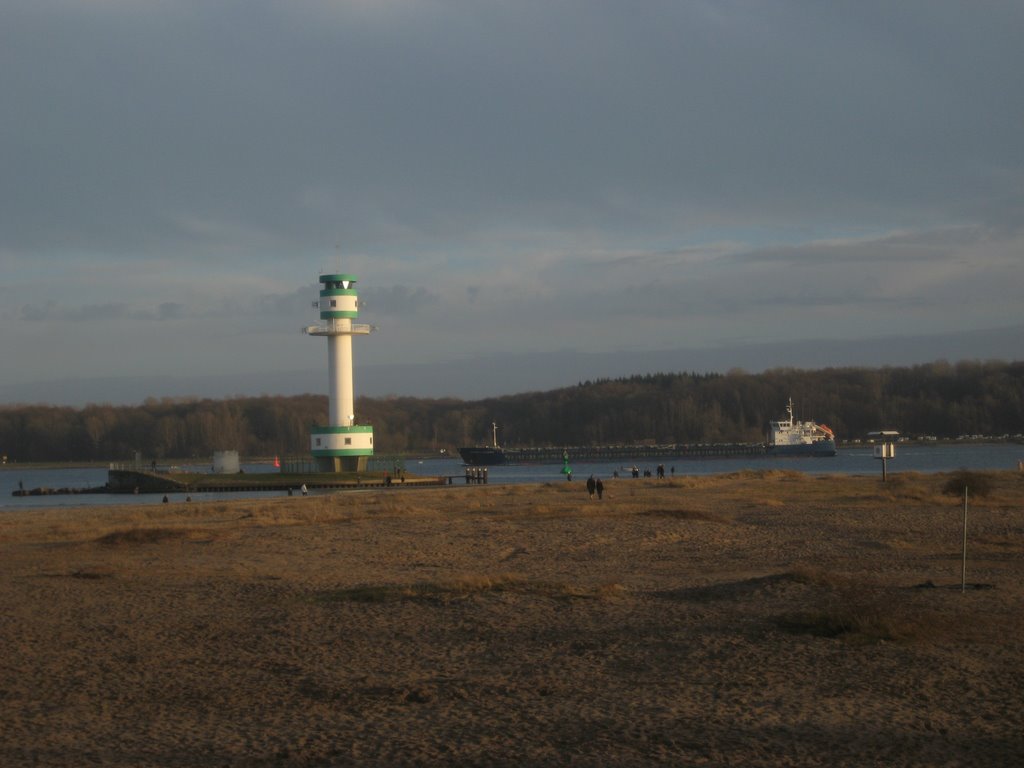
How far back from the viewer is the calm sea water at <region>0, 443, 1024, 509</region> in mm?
62125

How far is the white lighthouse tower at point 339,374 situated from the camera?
61062 millimetres

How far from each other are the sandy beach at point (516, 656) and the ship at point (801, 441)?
97656 millimetres

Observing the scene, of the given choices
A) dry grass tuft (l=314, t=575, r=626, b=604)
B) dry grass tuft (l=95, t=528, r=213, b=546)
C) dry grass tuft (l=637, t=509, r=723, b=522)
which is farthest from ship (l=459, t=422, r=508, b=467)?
dry grass tuft (l=314, t=575, r=626, b=604)

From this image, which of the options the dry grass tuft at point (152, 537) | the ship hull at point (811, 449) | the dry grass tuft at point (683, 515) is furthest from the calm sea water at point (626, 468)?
the dry grass tuft at point (152, 537)

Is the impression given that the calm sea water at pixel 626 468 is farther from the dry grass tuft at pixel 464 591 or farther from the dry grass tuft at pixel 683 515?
the dry grass tuft at pixel 464 591

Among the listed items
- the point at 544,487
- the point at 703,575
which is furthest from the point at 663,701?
the point at 544,487

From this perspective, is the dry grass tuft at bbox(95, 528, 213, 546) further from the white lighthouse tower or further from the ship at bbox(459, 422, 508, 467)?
the ship at bbox(459, 422, 508, 467)

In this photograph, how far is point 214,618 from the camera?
1245cm

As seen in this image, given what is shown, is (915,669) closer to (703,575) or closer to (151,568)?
(703,575)

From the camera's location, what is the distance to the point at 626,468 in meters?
105

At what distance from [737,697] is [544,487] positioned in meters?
40.0

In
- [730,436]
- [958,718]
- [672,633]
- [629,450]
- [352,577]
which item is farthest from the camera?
[730,436]

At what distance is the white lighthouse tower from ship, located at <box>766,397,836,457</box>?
209ft

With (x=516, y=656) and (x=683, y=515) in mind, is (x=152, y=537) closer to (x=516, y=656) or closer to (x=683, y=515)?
(x=683, y=515)
